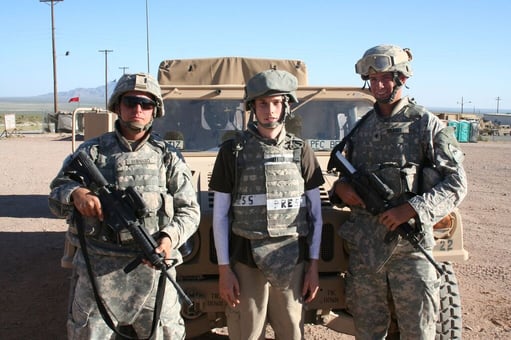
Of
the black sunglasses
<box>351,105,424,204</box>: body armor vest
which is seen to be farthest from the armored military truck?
the black sunglasses

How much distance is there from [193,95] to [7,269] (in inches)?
108

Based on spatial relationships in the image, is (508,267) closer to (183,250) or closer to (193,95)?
(193,95)

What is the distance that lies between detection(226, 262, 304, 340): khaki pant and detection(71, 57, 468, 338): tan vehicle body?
40 centimetres

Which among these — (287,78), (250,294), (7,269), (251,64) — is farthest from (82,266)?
(7,269)

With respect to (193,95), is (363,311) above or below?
below

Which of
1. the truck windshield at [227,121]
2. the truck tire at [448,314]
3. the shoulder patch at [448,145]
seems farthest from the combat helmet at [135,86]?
the truck tire at [448,314]

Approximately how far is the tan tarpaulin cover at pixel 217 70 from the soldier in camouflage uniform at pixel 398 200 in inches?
90.4

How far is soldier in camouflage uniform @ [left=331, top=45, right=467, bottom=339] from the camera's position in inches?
112

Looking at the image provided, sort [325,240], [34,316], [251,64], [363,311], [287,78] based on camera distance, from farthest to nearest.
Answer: [251,64], [34,316], [325,240], [363,311], [287,78]

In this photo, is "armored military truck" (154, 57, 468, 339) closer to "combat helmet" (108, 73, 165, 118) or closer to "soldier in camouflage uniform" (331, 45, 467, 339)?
"soldier in camouflage uniform" (331, 45, 467, 339)

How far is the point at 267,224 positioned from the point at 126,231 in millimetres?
678

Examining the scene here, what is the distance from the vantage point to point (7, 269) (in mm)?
5684

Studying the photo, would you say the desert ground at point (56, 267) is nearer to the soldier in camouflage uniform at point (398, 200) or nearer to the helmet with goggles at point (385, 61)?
the soldier in camouflage uniform at point (398, 200)

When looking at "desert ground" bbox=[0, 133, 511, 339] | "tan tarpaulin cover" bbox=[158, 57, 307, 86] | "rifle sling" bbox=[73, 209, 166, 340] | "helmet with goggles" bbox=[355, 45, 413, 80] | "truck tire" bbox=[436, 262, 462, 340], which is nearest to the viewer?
"rifle sling" bbox=[73, 209, 166, 340]
